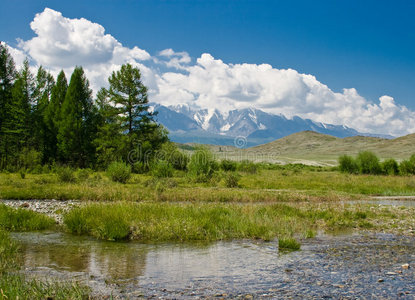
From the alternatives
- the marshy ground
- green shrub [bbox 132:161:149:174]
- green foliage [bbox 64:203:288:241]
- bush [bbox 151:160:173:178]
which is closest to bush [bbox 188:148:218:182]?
bush [bbox 151:160:173:178]

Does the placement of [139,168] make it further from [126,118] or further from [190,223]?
[190,223]

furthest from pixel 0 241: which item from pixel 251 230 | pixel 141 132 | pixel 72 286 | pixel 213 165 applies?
pixel 141 132

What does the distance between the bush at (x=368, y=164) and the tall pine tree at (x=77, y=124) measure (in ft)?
152

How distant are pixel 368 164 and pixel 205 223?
55636mm

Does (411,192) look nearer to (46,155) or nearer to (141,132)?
(141,132)

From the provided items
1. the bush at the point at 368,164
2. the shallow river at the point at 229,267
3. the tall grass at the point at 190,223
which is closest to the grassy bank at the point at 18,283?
the shallow river at the point at 229,267

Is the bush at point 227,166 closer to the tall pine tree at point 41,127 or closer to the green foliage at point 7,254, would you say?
the tall pine tree at point 41,127

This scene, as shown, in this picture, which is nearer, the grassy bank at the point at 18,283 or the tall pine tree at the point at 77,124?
the grassy bank at the point at 18,283

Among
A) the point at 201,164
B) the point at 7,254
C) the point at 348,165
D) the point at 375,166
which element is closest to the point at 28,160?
the point at 201,164

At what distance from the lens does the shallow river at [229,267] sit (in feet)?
24.8

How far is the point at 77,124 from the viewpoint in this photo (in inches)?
2242

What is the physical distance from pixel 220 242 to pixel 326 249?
144 inches

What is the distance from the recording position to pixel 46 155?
5944 cm

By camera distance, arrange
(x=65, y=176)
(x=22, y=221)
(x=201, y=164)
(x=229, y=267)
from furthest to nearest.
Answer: (x=201, y=164) → (x=65, y=176) → (x=22, y=221) → (x=229, y=267)
